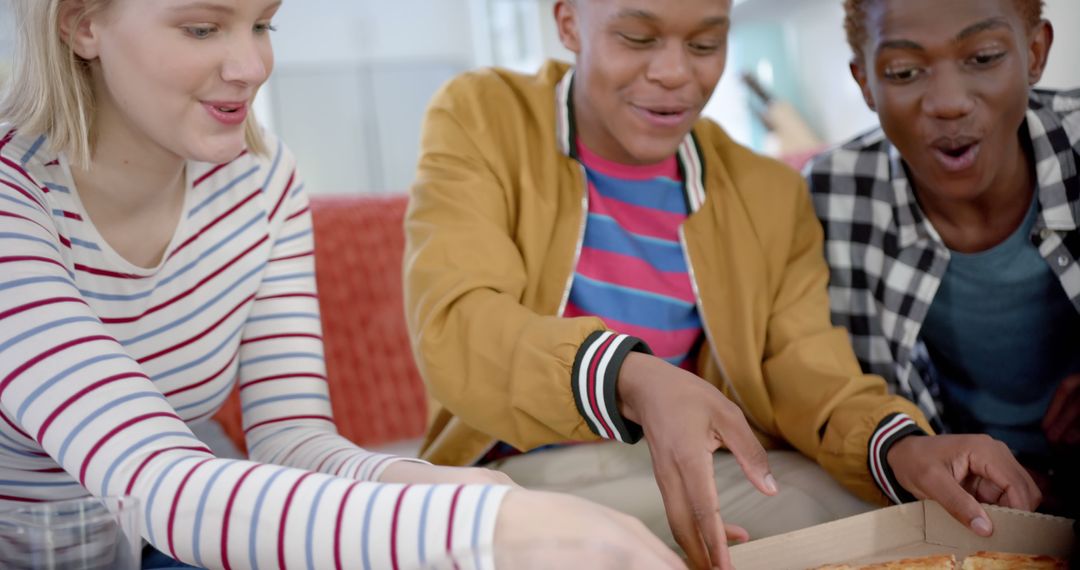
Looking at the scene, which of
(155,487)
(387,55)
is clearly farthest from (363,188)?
(155,487)

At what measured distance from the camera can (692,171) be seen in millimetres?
1054

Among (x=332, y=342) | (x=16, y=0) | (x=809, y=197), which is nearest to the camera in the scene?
(x=16, y=0)

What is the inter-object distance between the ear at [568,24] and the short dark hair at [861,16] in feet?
0.89

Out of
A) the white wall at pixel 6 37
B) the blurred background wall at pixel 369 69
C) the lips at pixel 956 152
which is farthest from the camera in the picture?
the blurred background wall at pixel 369 69

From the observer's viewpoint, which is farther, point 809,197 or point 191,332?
point 809,197

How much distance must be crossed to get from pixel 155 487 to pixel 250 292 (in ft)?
1.00

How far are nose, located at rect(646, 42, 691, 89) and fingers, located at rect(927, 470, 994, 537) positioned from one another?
0.41 m

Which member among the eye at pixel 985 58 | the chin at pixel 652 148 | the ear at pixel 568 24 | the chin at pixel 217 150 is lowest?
the chin at pixel 652 148

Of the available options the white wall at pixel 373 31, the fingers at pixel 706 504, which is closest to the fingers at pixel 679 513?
→ the fingers at pixel 706 504

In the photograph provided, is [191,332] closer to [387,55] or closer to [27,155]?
[27,155]

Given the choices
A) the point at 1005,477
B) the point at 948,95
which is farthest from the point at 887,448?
the point at 948,95

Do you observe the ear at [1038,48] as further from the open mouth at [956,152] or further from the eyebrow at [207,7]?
the eyebrow at [207,7]

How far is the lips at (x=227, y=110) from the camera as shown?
2.52 feet

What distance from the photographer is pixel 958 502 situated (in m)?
0.75
